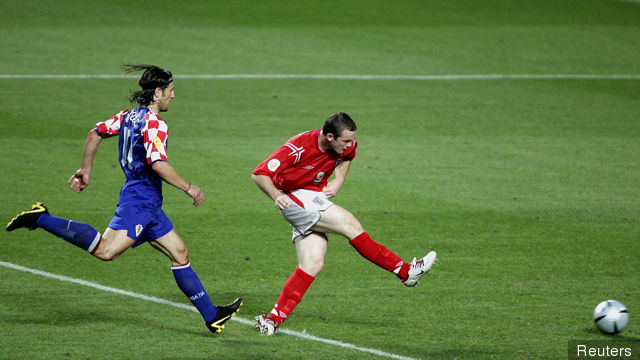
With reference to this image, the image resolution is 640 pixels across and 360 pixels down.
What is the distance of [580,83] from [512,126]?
12.8ft

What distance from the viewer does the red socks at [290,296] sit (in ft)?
28.2

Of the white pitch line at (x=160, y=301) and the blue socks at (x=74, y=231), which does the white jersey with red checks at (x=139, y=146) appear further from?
the white pitch line at (x=160, y=301)

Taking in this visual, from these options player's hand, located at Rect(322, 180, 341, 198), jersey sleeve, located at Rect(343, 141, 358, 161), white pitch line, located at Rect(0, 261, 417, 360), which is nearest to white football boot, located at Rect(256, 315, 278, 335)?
white pitch line, located at Rect(0, 261, 417, 360)

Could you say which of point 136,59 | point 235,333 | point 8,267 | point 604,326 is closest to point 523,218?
point 604,326

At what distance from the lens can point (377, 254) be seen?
8.80m

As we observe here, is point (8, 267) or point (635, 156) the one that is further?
point (635, 156)

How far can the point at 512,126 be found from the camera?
17.9 m

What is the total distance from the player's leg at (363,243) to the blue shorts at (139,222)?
1274mm

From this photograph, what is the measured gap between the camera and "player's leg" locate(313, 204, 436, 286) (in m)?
8.66

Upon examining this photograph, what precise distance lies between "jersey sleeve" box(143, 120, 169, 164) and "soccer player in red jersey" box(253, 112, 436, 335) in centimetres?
77

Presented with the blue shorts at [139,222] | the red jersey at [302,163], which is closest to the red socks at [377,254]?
the red jersey at [302,163]

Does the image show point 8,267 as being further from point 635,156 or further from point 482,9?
point 482,9

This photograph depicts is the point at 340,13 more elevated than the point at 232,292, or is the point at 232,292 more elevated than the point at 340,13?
the point at 340,13

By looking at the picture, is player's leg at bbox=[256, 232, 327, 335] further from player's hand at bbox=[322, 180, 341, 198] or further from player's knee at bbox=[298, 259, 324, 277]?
player's hand at bbox=[322, 180, 341, 198]
